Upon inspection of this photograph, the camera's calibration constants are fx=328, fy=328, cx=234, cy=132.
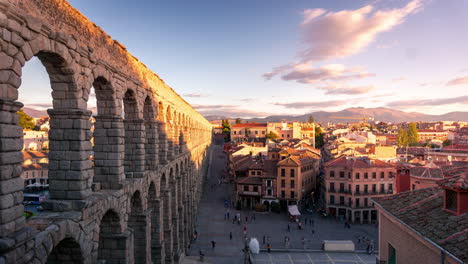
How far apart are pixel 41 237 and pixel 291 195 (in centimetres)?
5179

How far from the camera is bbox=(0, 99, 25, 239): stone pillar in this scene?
735 cm

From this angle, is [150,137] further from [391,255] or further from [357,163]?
[357,163]

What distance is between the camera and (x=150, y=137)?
66.9 ft

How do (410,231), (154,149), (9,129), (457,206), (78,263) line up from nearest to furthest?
1. (9,129)
2. (78,263)
3. (457,206)
4. (410,231)
5. (154,149)

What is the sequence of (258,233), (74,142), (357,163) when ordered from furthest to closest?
1. (357,163)
2. (258,233)
3. (74,142)

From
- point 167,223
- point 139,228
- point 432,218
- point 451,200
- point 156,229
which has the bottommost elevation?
point 167,223

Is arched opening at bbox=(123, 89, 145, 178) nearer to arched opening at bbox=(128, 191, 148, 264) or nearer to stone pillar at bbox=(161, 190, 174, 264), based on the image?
arched opening at bbox=(128, 191, 148, 264)

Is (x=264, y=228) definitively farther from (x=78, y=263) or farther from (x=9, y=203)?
(x=9, y=203)

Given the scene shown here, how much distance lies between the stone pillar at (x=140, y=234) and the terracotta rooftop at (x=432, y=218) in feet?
42.2

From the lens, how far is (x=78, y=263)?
11.1 m

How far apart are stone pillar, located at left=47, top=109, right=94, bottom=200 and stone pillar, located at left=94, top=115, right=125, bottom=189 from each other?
113 inches

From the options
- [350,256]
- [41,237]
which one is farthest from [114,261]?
[350,256]

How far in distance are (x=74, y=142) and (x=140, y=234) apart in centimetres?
895

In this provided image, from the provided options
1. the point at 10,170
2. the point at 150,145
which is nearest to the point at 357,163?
the point at 150,145
